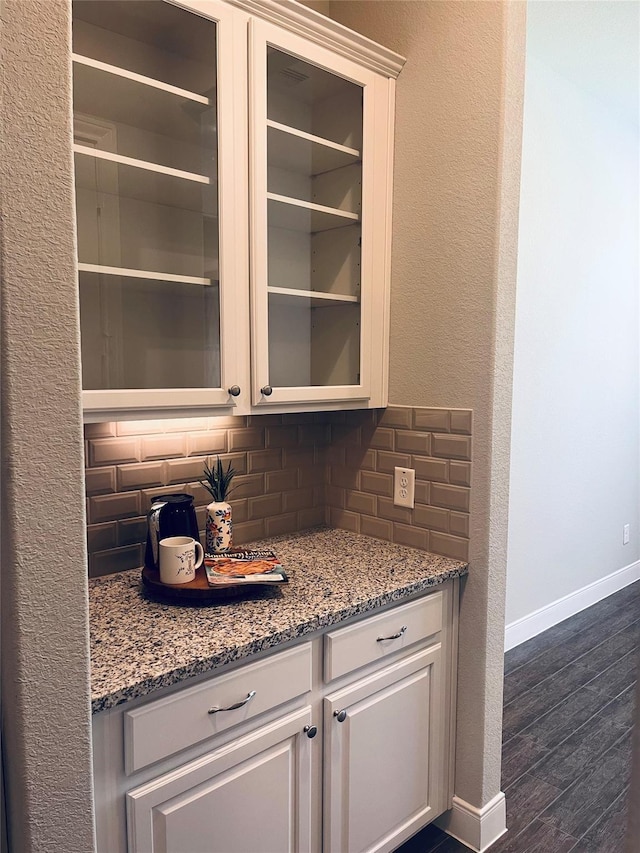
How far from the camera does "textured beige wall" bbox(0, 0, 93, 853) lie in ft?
2.87

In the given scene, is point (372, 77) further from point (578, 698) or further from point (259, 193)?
point (578, 698)

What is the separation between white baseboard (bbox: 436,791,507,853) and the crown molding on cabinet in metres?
2.24

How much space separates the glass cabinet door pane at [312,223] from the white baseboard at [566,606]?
1890 mm

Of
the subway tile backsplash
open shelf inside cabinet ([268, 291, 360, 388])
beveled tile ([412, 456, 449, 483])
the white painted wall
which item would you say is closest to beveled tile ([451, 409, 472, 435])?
the subway tile backsplash

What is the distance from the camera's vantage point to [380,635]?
163 cm

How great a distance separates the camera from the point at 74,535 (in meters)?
0.95

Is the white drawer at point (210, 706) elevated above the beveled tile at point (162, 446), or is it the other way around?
the beveled tile at point (162, 446)

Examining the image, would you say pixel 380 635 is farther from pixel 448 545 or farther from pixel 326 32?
pixel 326 32

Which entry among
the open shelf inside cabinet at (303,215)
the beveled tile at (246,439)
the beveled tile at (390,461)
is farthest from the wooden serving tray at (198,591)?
the open shelf inside cabinet at (303,215)

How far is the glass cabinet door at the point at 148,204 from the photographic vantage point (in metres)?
1.39

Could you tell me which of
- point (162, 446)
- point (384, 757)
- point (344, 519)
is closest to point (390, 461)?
point (344, 519)

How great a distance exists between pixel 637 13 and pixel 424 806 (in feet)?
10.4

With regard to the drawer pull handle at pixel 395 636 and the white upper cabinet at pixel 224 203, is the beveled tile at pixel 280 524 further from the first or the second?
the drawer pull handle at pixel 395 636

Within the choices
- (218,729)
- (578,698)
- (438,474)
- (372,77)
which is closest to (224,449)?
(438,474)
